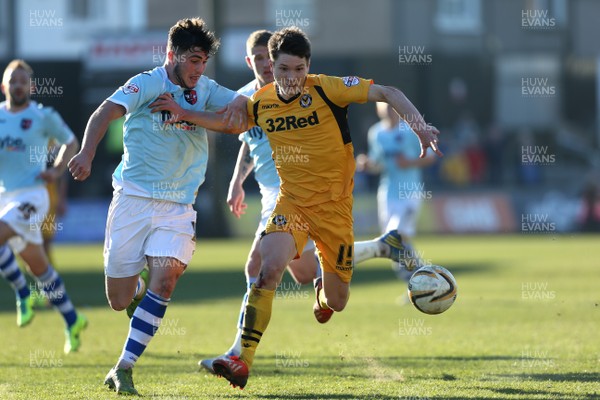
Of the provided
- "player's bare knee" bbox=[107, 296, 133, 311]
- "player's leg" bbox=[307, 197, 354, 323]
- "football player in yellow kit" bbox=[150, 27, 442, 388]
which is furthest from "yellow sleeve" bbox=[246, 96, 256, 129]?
"player's bare knee" bbox=[107, 296, 133, 311]

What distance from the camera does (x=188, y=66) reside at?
712 centimetres

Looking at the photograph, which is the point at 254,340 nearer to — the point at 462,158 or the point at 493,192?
the point at 493,192

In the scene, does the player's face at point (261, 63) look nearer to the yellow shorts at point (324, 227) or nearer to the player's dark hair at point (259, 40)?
the player's dark hair at point (259, 40)

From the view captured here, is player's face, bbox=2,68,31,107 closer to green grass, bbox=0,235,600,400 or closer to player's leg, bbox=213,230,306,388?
green grass, bbox=0,235,600,400

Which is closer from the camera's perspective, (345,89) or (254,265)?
(345,89)

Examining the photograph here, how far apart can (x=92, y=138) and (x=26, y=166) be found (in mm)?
3441

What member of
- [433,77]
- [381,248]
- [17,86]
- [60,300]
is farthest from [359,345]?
[433,77]

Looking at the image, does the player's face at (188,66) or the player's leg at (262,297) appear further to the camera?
the player's face at (188,66)

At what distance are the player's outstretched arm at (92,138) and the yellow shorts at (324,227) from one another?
1224mm

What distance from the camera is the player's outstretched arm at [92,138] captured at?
21.7 ft

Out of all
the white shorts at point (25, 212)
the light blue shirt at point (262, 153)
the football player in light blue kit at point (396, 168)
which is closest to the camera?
the light blue shirt at point (262, 153)

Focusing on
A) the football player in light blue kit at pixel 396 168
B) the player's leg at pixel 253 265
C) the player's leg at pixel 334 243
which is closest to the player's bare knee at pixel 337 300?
the player's leg at pixel 334 243

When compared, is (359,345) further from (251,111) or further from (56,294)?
(251,111)

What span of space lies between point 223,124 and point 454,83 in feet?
97.0
